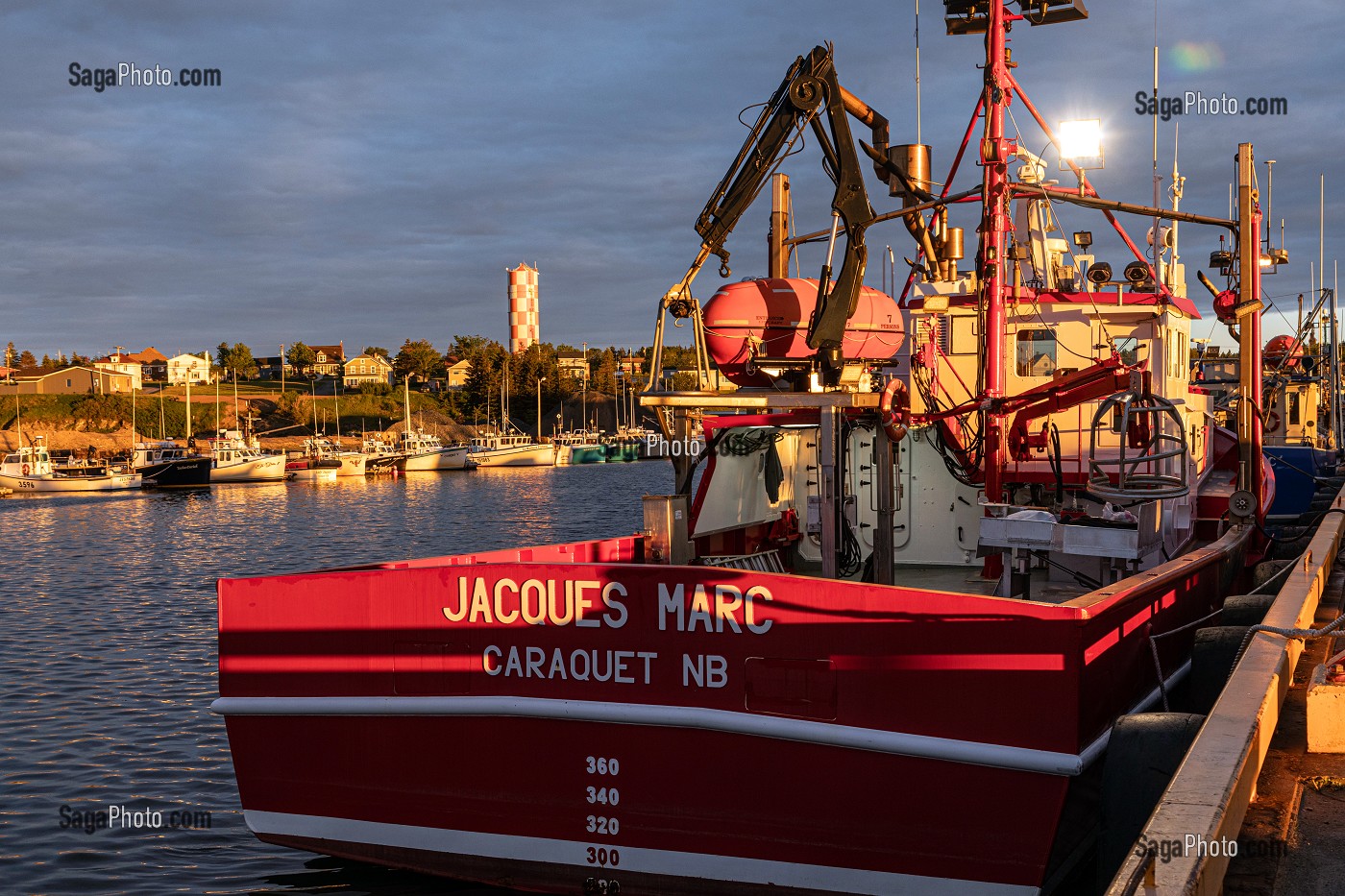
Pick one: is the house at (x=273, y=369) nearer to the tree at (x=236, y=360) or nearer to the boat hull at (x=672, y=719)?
the tree at (x=236, y=360)

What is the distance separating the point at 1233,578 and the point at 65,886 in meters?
12.0

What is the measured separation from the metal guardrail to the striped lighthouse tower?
159 meters

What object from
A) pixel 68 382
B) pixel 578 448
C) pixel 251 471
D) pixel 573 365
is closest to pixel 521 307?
pixel 573 365

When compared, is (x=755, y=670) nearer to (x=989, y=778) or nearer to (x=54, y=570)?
(x=989, y=778)

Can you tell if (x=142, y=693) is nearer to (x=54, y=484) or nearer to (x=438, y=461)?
(x=54, y=484)

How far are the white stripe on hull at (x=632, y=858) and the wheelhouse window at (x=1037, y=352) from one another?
300 inches

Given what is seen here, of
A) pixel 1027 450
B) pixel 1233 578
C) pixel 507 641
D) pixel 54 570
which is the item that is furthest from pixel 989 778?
pixel 54 570

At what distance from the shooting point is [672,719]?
730 cm

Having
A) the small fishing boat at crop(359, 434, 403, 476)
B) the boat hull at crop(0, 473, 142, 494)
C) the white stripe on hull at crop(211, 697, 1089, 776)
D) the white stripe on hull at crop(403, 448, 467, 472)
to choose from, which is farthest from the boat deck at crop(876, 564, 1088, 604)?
the white stripe on hull at crop(403, 448, 467, 472)

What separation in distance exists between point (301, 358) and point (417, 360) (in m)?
30.9

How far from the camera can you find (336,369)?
180625mm

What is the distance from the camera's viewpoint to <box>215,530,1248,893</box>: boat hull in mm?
6828

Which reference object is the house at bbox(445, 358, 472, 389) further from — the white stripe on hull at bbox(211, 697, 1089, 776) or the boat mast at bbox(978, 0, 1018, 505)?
the white stripe on hull at bbox(211, 697, 1089, 776)

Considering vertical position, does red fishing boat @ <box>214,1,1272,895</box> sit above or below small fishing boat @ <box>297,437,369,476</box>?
above
